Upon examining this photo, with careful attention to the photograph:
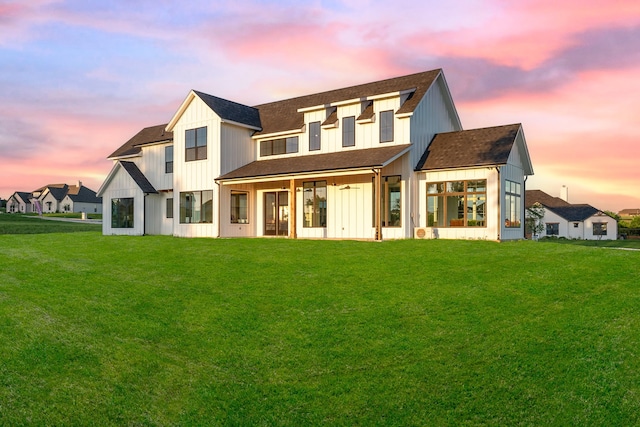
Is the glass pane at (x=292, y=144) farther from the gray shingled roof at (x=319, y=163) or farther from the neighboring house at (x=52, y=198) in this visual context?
the neighboring house at (x=52, y=198)

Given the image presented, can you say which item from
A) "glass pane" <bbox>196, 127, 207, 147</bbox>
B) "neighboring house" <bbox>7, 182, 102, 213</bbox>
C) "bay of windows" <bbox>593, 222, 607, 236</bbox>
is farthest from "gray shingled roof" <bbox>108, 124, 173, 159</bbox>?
"neighboring house" <bbox>7, 182, 102, 213</bbox>

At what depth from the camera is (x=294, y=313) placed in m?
10.5

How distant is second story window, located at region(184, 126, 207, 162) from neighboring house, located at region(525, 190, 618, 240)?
47.0 metres

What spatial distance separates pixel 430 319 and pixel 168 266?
9.28 meters

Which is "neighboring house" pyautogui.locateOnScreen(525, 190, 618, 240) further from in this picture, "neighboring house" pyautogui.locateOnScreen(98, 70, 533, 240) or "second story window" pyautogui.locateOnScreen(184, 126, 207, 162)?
"second story window" pyautogui.locateOnScreen(184, 126, 207, 162)

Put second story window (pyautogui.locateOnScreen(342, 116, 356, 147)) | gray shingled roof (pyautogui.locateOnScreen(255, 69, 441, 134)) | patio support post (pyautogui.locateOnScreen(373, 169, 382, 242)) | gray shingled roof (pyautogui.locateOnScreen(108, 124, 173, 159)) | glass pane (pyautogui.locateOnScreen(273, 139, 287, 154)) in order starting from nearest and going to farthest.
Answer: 1. patio support post (pyautogui.locateOnScreen(373, 169, 382, 242))
2. gray shingled roof (pyautogui.locateOnScreen(255, 69, 441, 134))
3. second story window (pyautogui.locateOnScreen(342, 116, 356, 147))
4. glass pane (pyautogui.locateOnScreen(273, 139, 287, 154))
5. gray shingled roof (pyautogui.locateOnScreen(108, 124, 173, 159))

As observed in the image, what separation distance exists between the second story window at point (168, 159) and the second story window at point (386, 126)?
46.4 feet

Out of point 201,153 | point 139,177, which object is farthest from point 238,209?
point 139,177

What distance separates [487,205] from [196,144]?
16229mm

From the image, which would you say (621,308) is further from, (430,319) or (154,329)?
(154,329)

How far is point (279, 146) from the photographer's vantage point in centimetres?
2800

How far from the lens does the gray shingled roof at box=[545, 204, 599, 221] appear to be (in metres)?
64.1

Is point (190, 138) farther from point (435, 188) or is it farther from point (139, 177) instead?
point (435, 188)

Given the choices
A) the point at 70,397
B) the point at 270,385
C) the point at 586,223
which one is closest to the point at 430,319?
the point at 270,385
